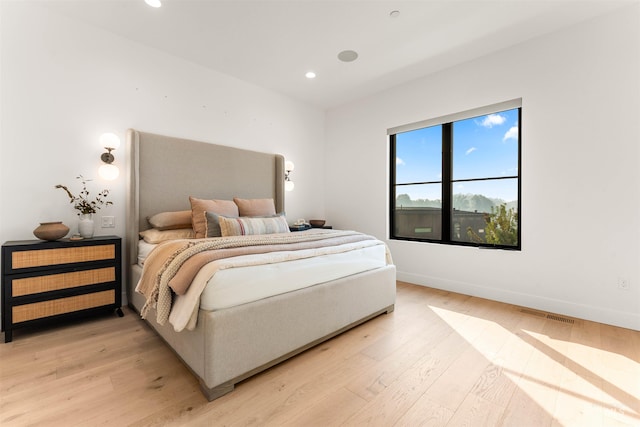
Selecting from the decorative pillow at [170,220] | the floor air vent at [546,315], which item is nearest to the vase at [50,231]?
the decorative pillow at [170,220]

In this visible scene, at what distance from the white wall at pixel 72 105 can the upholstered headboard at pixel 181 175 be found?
0.58ft

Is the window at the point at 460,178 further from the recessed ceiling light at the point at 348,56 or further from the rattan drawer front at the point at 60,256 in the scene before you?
the rattan drawer front at the point at 60,256

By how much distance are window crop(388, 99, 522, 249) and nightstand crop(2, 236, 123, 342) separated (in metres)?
3.41

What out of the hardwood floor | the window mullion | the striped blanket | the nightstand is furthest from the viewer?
the window mullion

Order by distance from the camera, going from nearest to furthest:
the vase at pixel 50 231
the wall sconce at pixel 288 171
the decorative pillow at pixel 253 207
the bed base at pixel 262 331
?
the bed base at pixel 262 331
the vase at pixel 50 231
the decorative pillow at pixel 253 207
the wall sconce at pixel 288 171

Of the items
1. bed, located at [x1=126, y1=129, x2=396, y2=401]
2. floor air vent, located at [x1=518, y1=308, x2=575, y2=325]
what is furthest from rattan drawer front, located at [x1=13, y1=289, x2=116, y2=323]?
floor air vent, located at [x1=518, y1=308, x2=575, y2=325]

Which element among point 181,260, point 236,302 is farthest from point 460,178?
point 181,260

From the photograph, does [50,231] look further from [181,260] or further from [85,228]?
[181,260]

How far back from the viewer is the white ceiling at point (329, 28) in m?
2.40

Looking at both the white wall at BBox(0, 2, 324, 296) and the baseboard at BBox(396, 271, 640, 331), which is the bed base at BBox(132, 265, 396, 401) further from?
the baseboard at BBox(396, 271, 640, 331)

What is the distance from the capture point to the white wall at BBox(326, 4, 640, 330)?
2414 millimetres

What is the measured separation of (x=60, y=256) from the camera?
2.30 meters

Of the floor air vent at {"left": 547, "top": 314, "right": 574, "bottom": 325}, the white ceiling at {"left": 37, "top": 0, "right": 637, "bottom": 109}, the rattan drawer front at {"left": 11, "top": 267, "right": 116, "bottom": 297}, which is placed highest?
the white ceiling at {"left": 37, "top": 0, "right": 637, "bottom": 109}

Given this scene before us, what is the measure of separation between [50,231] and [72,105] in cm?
120
